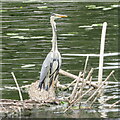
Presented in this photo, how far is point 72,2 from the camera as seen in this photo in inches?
994

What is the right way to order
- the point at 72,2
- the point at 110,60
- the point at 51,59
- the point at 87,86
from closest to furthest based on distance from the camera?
the point at 51,59 → the point at 87,86 → the point at 110,60 → the point at 72,2

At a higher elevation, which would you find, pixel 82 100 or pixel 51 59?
pixel 51 59

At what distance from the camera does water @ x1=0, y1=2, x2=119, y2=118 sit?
50.0ft

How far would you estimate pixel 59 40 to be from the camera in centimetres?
1889

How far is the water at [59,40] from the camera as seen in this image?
50.0 feet

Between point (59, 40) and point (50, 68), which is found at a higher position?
point (50, 68)

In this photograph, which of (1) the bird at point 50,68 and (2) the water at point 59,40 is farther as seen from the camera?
(2) the water at point 59,40

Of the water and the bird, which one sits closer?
the bird

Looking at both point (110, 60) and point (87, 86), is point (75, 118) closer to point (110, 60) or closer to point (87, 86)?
point (87, 86)

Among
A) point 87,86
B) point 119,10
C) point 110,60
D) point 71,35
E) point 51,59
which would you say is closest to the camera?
point 51,59

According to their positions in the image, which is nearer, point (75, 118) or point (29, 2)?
point (75, 118)

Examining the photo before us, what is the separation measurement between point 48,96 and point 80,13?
33.6ft

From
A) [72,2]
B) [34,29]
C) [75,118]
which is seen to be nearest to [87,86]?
[75,118]

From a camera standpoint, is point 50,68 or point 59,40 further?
point 59,40
